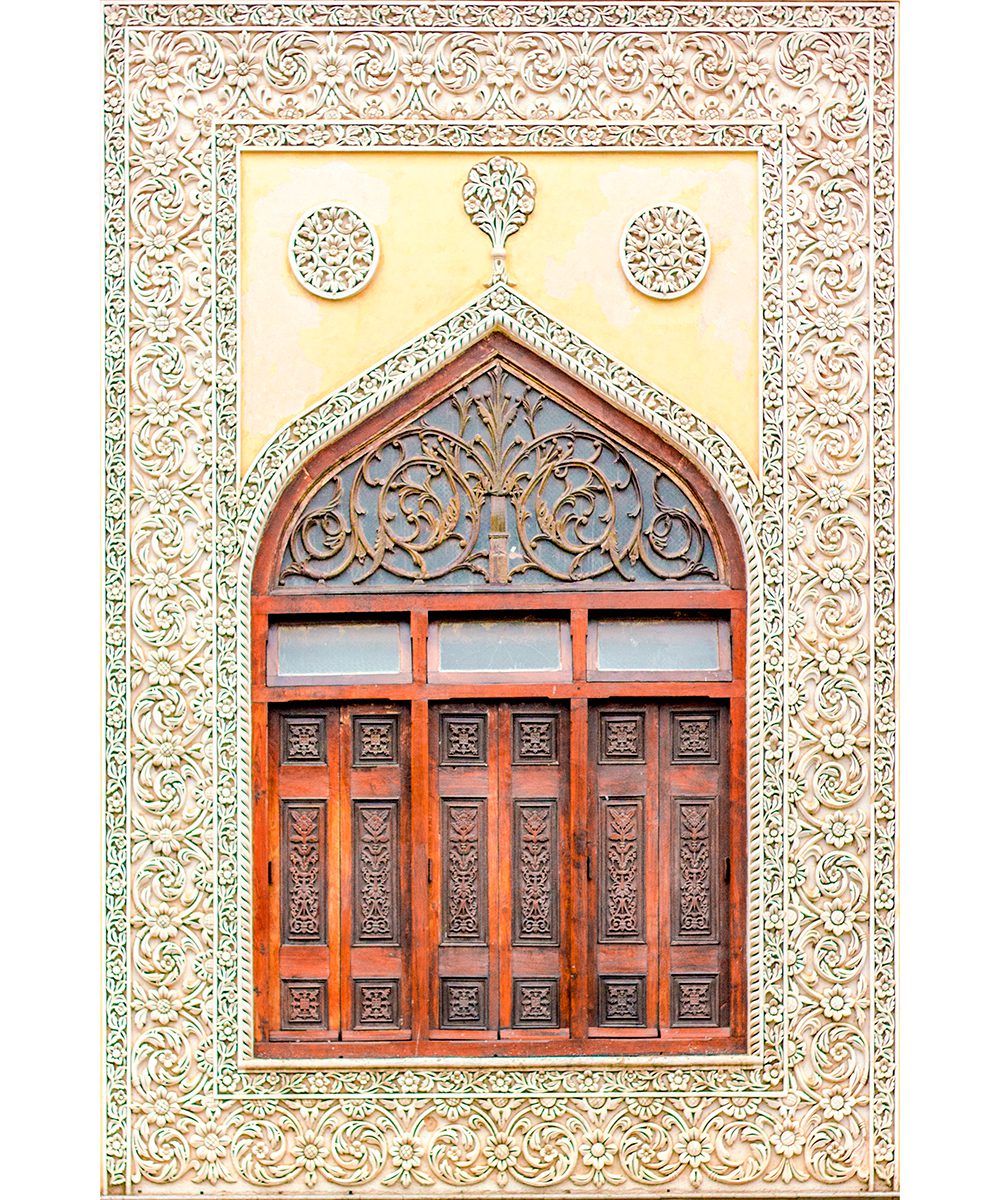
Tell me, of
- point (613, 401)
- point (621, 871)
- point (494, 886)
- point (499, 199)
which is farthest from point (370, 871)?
point (499, 199)

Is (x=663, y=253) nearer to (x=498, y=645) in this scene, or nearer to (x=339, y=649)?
(x=498, y=645)

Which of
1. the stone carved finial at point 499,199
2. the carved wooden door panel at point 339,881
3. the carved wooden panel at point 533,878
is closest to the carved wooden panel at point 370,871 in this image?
the carved wooden door panel at point 339,881

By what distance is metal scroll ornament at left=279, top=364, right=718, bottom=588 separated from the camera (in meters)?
4.60

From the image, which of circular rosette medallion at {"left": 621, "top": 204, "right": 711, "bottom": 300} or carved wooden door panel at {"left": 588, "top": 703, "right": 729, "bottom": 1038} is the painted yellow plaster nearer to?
circular rosette medallion at {"left": 621, "top": 204, "right": 711, "bottom": 300}

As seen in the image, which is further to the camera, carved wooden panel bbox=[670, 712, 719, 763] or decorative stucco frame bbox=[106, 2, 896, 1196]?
carved wooden panel bbox=[670, 712, 719, 763]

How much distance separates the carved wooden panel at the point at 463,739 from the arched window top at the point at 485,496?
0.48 metres

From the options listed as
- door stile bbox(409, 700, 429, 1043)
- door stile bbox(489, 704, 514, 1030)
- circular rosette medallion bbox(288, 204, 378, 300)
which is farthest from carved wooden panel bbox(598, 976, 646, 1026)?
circular rosette medallion bbox(288, 204, 378, 300)

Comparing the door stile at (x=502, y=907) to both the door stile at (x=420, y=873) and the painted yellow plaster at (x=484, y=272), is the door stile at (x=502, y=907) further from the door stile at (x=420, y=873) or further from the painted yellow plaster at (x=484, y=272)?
the painted yellow plaster at (x=484, y=272)

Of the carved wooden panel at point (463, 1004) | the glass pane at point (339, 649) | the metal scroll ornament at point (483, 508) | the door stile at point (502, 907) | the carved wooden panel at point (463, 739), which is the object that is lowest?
the carved wooden panel at point (463, 1004)

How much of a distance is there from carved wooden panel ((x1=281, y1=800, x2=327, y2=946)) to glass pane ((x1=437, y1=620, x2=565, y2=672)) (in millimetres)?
735

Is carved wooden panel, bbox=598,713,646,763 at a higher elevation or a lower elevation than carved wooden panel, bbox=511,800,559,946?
higher

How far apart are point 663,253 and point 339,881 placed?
255 cm

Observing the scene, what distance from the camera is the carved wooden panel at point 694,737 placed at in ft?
15.1
